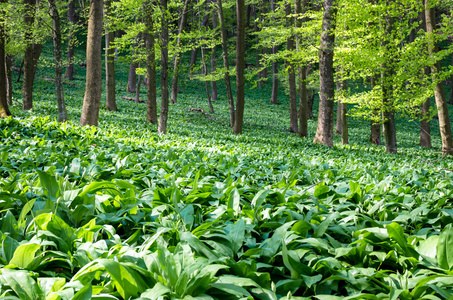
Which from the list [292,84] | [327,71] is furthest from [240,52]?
[292,84]

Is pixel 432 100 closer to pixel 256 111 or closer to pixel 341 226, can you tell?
pixel 256 111

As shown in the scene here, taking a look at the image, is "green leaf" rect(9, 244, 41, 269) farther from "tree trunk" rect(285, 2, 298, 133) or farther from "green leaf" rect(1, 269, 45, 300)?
"tree trunk" rect(285, 2, 298, 133)

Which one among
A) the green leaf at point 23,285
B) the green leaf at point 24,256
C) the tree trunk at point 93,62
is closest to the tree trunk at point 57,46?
the tree trunk at point 93,62

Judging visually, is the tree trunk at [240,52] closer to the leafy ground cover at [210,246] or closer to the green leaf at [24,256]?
the leafy ground cover at [210,246]

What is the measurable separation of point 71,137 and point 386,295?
6.06 m

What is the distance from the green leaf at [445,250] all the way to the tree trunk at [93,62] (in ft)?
30.3

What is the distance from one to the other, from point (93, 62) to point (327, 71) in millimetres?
7810

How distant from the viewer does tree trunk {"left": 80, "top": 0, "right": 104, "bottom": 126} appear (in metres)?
8.84

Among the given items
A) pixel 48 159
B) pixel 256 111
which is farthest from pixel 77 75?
pixel 48 159

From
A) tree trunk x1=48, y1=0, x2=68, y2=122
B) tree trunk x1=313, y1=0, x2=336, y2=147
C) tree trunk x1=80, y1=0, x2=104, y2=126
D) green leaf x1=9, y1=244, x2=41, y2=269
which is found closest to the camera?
green leaf x1=9, y1=244, x2=41, y2=269

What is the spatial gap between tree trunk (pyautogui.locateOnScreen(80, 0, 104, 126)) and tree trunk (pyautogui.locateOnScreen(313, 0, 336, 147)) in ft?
24.1

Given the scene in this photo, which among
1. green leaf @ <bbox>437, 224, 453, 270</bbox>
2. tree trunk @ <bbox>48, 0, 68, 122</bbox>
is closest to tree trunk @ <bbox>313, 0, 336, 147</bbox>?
tree trunk @ <bbox>48, 0, 68, 122</bbox>

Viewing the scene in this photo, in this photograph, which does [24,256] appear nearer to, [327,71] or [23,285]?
[23,285]

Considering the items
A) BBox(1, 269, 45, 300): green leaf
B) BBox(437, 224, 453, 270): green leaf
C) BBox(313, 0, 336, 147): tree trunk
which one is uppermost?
BBox(313, 0, 336, 147): tree trunk
